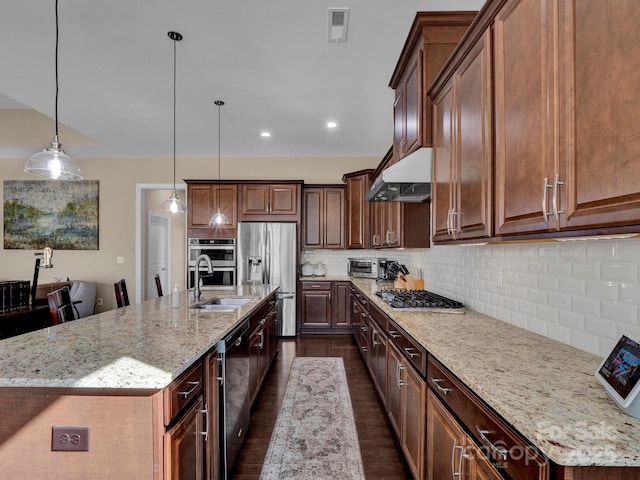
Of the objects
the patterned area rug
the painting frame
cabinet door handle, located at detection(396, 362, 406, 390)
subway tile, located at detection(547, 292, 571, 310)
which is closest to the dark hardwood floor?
the patterned area rug

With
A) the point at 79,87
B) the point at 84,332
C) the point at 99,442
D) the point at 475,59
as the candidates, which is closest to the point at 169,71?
the point at 79,87

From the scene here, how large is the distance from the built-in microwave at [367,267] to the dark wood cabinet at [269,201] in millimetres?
1199

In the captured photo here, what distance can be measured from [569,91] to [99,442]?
1892 mm

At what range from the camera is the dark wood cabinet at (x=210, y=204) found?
5.41 metres

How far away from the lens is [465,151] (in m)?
1.71

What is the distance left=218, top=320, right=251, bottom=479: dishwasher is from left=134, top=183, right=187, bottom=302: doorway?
143 inches

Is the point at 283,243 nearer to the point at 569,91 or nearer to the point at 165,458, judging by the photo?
the point at 165,458

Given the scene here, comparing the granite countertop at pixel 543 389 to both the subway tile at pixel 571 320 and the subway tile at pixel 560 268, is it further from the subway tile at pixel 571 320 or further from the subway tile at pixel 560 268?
the subway tile at pixel 560 268

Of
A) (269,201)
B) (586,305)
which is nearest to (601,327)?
(586,305)

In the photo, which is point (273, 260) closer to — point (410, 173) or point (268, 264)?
point (268, 264)

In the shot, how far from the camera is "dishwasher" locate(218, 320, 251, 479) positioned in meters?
1.74

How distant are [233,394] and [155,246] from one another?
569 centimetres

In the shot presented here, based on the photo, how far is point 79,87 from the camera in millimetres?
3412

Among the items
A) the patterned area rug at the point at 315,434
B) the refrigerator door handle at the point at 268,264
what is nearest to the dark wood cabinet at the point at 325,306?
the refrigerator door handle at the point at 268,264
